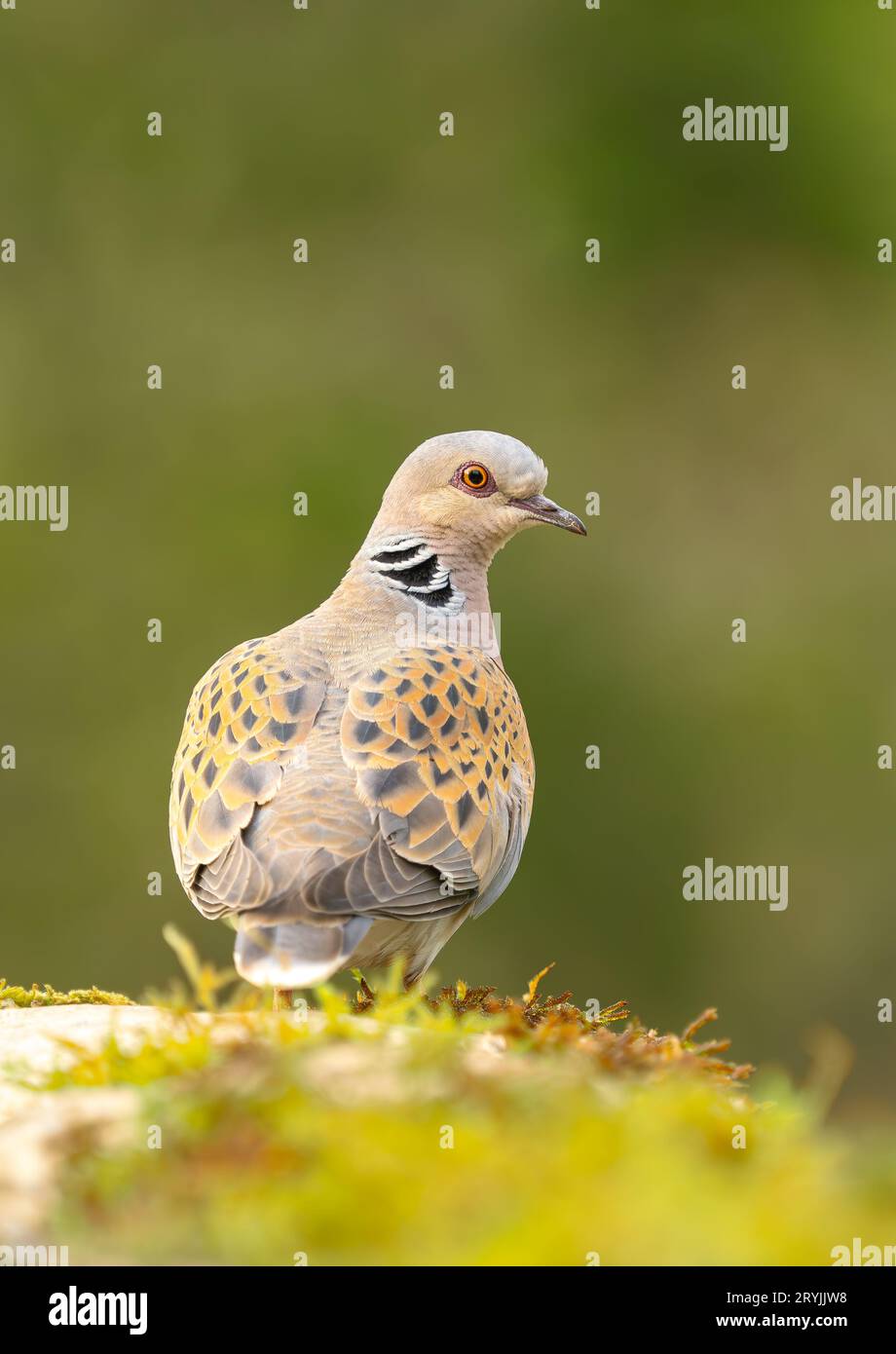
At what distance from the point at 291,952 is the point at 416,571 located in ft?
8.49

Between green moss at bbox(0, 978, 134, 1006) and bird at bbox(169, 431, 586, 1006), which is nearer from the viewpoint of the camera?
bird at bbox(169, 431, 586, 1006)

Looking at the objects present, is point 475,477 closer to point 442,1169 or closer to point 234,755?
point 234,755

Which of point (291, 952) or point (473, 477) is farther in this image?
point (473, 477)

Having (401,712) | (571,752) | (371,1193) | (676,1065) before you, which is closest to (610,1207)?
(371,1193)

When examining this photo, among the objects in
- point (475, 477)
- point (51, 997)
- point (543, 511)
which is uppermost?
point (475, 477)

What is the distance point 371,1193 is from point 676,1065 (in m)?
1.21

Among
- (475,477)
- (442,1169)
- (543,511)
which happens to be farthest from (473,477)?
(442,1169)

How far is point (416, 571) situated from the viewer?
6.81 m

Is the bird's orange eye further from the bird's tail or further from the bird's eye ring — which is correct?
the bird's tail

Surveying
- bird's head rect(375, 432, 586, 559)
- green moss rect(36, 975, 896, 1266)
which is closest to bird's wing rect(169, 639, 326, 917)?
bird's head rect(375, 432, 586, 559)

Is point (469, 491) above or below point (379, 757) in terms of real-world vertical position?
above

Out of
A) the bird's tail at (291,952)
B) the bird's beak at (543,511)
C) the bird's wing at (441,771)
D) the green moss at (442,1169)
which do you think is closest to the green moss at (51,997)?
the bird's tail at (291,952)

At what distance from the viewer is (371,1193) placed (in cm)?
238

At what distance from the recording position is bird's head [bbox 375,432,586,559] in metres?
6.93
